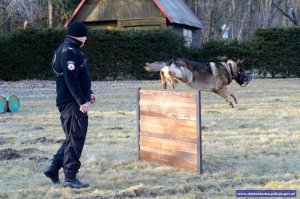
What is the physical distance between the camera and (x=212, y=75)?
528 inches

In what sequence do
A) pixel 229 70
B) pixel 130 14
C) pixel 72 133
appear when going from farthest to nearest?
1. pixel 130 14
2. pixel 229 70
3. pixel 72 133

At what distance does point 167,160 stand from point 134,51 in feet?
60.2

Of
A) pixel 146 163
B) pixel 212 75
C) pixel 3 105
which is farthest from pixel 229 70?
pixel 146 163

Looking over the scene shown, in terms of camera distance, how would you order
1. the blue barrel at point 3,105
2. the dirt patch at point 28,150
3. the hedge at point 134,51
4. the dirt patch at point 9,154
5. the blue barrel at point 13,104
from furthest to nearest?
1. the hedge at point 134,51
2. the blue barrel at point 13,104
3. the blue barrel at point 3,105
4. the dirt patch at point 28,150
5. the dirt patch at point 9,154

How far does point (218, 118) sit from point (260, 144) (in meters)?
3.07

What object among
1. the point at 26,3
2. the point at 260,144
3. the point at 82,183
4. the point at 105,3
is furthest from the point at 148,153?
the point at 105,3

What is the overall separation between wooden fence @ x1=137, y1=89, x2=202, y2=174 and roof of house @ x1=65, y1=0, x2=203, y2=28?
22.5 metres

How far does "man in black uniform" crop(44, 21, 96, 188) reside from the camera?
5387 mm

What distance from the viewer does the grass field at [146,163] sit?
18.2 feet

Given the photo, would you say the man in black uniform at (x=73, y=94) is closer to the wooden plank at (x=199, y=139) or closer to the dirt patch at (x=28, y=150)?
the wooden plank at (x=199, y=139)

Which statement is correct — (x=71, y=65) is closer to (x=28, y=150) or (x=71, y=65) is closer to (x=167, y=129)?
(x=167, y=129)

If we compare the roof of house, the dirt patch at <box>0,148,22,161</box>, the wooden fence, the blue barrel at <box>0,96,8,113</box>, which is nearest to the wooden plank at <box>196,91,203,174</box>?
the wooden fence

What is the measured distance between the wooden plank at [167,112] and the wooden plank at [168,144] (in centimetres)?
33

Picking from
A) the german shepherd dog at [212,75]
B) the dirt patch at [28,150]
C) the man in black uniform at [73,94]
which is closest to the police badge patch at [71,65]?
the man in black uniform at [73,94]
